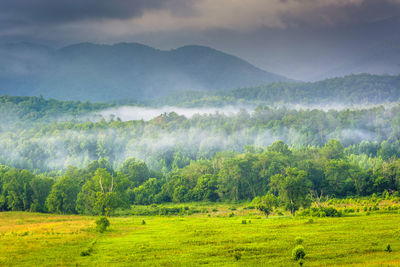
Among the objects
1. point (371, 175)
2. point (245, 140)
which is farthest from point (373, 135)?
point (371, 175)

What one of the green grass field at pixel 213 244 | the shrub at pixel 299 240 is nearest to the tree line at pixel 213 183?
the green grass field at pixel 213 244

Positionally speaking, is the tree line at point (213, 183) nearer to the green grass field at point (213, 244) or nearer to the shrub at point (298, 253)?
the green grass field at point (213, 244)

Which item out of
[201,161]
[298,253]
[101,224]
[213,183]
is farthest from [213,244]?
[201,161]

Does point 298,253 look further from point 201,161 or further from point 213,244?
point 201,161

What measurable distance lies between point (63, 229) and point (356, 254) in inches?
1354

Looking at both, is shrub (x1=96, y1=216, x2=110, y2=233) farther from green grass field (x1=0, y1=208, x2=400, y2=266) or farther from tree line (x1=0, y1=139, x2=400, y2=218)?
tree line (x1=0, y1=139, x2=400, y2=218)

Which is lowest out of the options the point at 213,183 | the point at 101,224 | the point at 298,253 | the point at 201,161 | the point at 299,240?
the point at 299,240

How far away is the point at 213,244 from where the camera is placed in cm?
3678

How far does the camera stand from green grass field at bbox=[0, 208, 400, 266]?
30750 mm

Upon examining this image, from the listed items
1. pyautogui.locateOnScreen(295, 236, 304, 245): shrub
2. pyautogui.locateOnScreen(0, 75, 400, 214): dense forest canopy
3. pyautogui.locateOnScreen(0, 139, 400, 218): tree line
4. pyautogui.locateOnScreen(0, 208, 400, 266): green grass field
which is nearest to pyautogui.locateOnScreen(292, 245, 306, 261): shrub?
pyautogui.locateOnScreen(0, 208, 400, 266): green grass field

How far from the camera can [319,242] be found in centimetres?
3519

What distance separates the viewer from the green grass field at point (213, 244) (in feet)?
101

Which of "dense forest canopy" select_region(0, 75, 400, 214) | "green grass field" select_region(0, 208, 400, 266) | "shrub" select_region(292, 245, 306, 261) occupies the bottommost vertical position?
"green grass field" select_region(0, 208, 400, 266)

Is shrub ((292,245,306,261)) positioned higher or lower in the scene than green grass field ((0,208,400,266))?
higher
